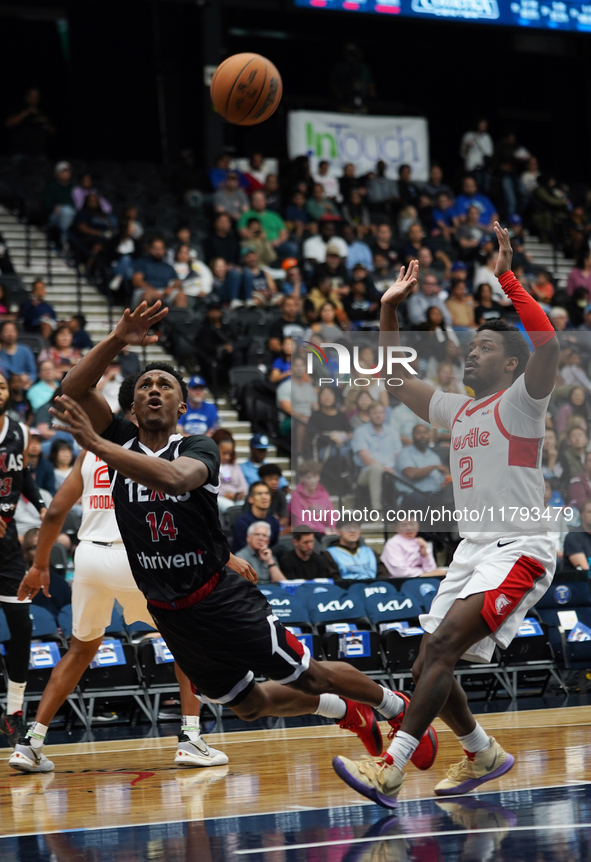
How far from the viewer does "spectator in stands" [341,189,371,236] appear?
57.9ft

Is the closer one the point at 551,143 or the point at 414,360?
the point at 414,360

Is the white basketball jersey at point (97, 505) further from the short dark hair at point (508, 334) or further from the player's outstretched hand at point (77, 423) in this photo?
the short dark hair at point (508, 334)

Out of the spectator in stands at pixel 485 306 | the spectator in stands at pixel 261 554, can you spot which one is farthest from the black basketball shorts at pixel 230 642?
the spectator in stands at pixel 485 306

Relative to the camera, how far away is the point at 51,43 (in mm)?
20578

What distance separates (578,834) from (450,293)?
1199 cm

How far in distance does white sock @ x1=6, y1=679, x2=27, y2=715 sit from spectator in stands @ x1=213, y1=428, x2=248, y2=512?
4441 mm

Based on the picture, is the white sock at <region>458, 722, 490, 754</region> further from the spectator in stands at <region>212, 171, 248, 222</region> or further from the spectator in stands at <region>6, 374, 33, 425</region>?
the spectator in stands at <region>212, 171, 248, 222</region>

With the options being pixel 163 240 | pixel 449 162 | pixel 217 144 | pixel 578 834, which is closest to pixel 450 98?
pixel 449 162

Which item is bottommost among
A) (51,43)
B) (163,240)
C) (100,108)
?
(163,240)

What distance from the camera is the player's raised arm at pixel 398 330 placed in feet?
17.4

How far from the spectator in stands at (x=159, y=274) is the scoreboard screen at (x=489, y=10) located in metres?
4.80

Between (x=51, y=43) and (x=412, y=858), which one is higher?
(x=51, y=43)

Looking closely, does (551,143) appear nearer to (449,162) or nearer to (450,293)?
(449,162)

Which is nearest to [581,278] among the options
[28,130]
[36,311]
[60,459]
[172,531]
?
[36,311]
